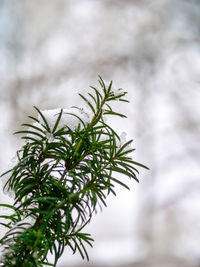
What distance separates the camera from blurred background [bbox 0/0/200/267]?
57.6 inches

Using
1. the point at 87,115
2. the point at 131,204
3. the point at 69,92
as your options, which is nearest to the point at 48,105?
the point at 69,92

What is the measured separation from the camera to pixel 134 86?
1551 mm

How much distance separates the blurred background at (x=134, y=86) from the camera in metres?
1.46

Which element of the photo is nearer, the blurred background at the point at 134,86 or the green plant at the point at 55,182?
the green plant at the point at 55,182

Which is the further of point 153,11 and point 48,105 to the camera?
point 153,11

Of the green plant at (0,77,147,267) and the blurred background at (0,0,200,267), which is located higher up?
the blurred background at (0,0,200,267)

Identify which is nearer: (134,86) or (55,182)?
(55,182)

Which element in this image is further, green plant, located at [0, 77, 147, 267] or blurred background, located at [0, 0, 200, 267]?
blurred background, located at [0, 0, 200, 267]

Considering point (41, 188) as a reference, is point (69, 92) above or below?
above

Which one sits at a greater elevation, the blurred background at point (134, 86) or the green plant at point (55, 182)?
the blurred background at point (134, 86)

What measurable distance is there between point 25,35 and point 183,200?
3.80 ft

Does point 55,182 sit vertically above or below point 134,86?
below

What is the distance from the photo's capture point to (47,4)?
1529mm

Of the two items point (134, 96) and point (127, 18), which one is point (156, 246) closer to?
point (134, 96)
